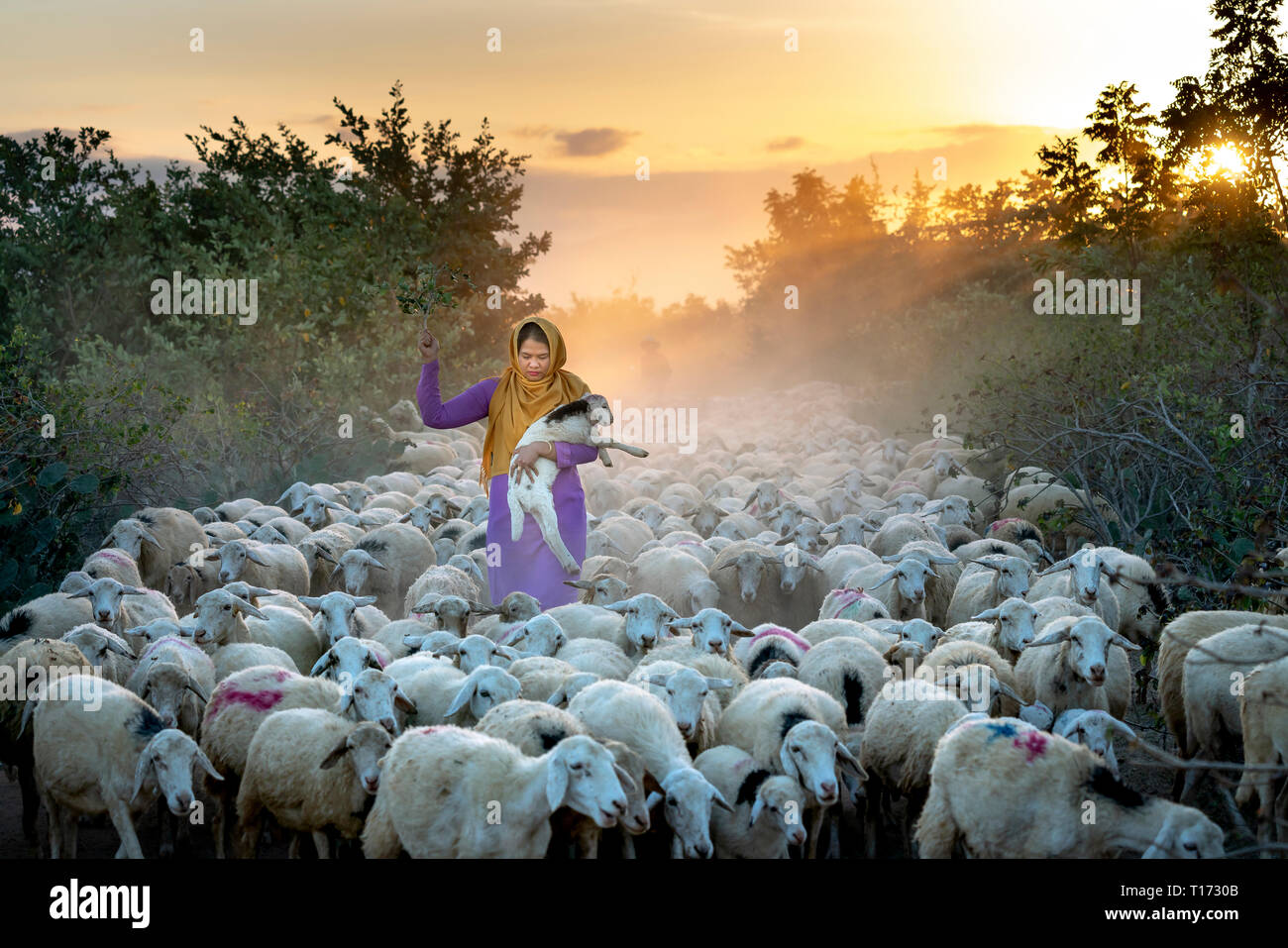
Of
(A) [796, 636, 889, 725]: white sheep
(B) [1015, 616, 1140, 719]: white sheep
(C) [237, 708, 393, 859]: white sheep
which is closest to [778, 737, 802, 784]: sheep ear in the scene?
(A) [796, 636, 889, 725]: white sheep

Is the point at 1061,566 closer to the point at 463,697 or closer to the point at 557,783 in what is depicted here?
the point at 463,697

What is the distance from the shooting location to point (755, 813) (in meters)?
4.70

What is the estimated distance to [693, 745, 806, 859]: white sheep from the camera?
4.63 metres

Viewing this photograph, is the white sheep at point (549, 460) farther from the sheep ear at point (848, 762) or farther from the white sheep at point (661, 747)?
the sheep ear at point (848, 762)

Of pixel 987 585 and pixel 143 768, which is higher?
pixel 987 585

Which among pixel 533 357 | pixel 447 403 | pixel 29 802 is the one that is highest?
pixel 533 357

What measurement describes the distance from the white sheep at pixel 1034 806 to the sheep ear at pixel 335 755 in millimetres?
2551

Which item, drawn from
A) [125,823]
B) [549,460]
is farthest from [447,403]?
[125,823]

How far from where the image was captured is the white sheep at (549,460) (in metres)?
7.23

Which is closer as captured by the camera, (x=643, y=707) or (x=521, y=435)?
(x=643, y=707)

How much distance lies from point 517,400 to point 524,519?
81 centimetres

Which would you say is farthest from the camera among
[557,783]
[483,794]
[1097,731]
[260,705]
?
[260,705]

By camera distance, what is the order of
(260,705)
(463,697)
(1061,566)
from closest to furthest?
(463,697)
(260,705)
(1061,566)

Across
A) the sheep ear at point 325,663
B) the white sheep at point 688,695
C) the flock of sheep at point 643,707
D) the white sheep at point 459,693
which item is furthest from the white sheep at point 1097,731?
the sheep ear at point 325,663
